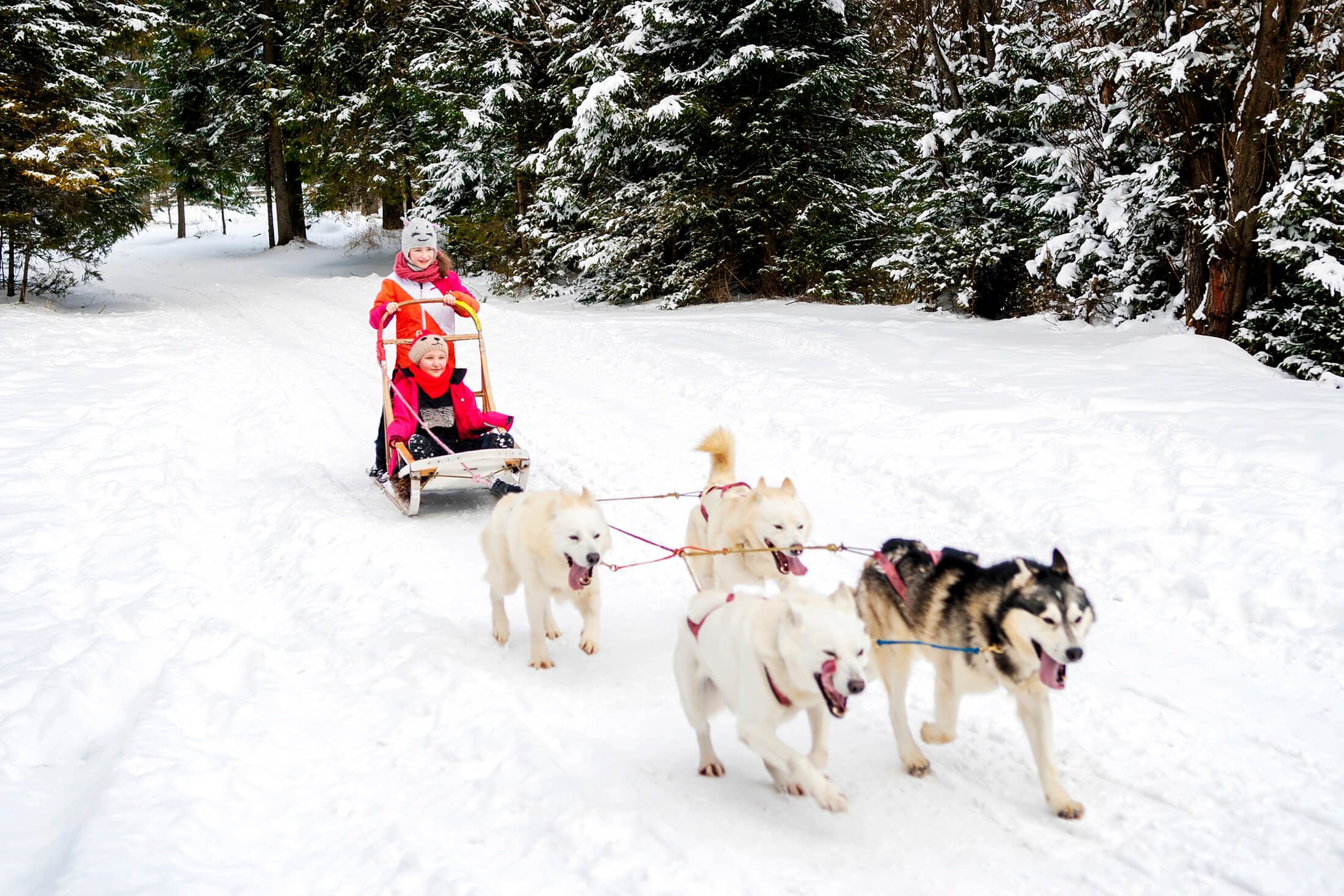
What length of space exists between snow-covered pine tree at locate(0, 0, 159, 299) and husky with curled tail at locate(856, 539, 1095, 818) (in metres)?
18.0

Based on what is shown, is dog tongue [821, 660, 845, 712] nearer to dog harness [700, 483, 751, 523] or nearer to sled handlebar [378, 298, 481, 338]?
dog harness [700, 483, 751, 523]

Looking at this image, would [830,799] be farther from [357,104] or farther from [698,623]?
[357,104]

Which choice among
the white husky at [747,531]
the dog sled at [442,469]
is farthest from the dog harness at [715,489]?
the dog sled at [442,469]

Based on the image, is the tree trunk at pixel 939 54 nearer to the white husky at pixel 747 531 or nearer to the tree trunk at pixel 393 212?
the white husky at pixel 747 531

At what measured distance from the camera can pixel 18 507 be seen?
6.09 meters

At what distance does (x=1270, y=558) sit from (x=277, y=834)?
5108mm

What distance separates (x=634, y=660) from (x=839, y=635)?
1.90m

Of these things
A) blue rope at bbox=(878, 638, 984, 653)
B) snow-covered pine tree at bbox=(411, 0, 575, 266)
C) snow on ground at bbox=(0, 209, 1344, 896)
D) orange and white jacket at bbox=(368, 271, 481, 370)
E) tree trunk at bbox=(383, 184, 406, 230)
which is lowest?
snow on ground at bbox=(0, 209, 1344, 896)

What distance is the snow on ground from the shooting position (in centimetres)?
279

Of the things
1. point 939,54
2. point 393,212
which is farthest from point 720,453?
point 393,212

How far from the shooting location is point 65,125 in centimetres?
1642

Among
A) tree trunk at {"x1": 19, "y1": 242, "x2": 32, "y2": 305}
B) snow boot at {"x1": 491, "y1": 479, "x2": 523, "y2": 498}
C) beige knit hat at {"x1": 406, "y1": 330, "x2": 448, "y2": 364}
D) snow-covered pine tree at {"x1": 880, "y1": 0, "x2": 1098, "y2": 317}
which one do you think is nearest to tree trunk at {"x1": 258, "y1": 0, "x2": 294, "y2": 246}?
tree trunk at {"x1": 19, "y1": 242, "x2": 32, "y2": 305}

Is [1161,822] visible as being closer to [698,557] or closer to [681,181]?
[698,557]

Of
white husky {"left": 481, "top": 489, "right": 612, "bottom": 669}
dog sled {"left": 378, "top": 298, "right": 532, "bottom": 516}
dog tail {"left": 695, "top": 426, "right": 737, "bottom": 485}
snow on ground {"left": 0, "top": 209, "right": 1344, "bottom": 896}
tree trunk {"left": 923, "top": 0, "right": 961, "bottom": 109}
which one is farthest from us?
tree trunk {"left": 923, "top": 0, "right": 961, "bottom": 109}
